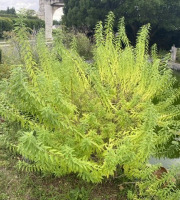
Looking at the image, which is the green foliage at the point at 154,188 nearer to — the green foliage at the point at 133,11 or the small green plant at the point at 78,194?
the small green plant at the point at 78,194

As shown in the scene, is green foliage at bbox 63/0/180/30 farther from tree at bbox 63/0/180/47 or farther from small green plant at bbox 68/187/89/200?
small green plant at bbox 68/187/89/200

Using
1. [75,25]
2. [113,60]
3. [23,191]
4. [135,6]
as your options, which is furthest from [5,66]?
[75,25]

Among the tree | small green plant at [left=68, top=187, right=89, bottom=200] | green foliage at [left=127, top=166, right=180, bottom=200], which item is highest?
the tree

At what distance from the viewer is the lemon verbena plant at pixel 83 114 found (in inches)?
73.5

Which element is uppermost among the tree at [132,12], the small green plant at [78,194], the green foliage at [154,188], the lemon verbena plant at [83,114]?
the tree at [132,12]

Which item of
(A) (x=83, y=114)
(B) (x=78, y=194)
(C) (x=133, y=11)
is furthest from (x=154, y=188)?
(C) (x=133, y=11)

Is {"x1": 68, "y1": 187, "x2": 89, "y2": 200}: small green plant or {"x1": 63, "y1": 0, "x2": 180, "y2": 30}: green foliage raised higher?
{"x1": 63, "y1": 0, "x2": 180, "y2": 30}: green foliage

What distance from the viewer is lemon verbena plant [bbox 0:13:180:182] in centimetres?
187

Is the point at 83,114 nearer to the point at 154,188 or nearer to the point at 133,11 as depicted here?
the point at 154,188

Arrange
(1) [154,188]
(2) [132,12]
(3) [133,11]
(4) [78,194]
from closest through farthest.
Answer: (1) [154,188], (4) [78,194], (3) [133,11], (2) [132,12]

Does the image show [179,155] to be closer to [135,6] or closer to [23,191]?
[23,191]

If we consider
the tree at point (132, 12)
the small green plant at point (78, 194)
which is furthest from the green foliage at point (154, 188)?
the tree at point (132, 12)

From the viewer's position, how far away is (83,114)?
7.75 ft

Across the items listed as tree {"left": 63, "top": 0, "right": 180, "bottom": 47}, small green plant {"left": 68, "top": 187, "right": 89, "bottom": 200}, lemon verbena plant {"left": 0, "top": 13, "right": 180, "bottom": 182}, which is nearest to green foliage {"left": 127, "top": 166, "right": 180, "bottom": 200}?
lemon verbena plant {"left": 0, "top": 13, "right": 180, "bottom": 182}
